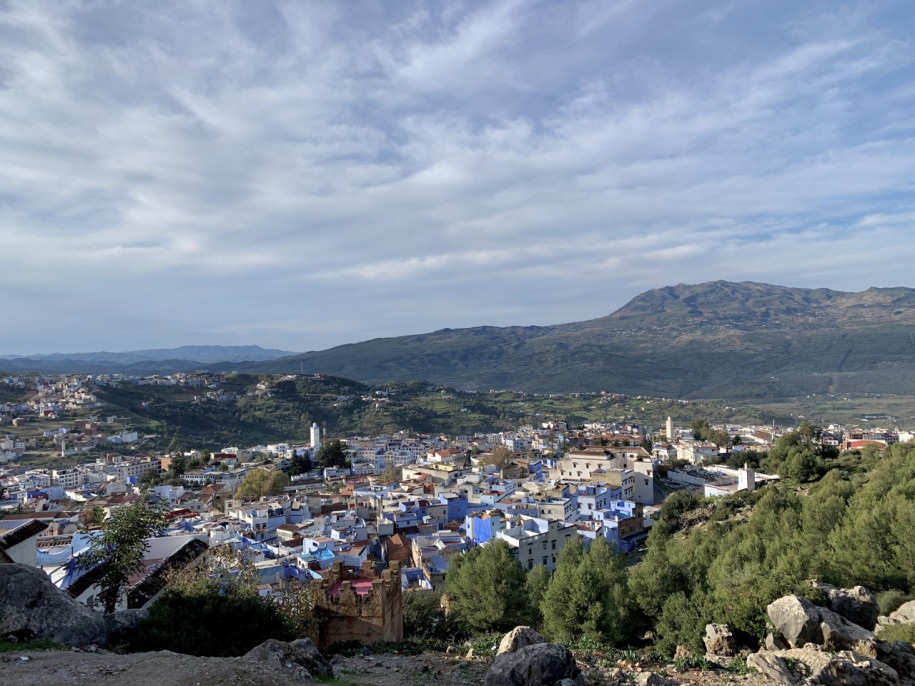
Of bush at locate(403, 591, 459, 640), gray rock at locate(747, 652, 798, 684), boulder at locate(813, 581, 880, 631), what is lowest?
bush at locate(403, 591, 459, 640)

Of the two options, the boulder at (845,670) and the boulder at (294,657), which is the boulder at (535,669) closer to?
the boulder at (294,657)

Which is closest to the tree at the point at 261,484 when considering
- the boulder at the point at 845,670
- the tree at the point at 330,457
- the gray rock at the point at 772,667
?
the tree at the point at 330,457

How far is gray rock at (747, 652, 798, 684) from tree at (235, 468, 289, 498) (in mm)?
39993

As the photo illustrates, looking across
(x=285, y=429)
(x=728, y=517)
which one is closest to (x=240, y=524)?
(x=728, y=517)

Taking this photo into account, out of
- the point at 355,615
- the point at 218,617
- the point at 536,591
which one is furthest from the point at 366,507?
the point at 218,617

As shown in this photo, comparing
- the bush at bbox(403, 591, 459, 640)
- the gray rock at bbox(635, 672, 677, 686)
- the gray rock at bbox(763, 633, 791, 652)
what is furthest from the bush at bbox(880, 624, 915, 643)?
the bush at bbox(403, 591, 459, 640)

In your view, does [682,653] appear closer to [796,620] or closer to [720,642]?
[720,642]

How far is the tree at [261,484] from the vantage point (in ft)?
144

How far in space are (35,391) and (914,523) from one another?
137 meters

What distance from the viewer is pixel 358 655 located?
11.4 m

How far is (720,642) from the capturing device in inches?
452

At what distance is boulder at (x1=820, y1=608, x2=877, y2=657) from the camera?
933 cm

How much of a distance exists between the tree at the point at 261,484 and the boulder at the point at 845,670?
40740mm

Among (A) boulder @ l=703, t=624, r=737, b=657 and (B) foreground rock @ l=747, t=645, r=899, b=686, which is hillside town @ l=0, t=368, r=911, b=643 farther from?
(B) foreground rock @ l=747, t=645, r=899, b=686
